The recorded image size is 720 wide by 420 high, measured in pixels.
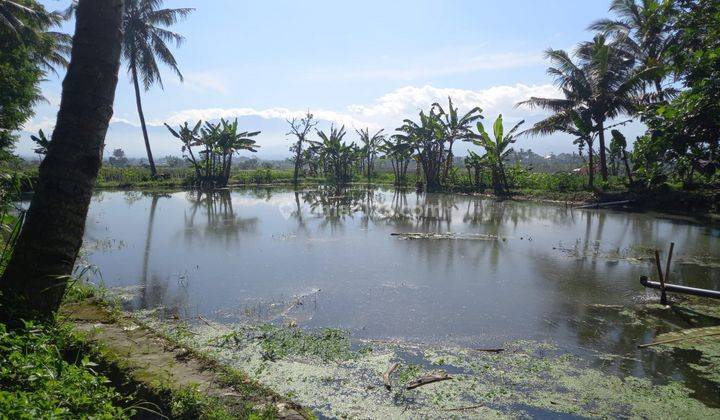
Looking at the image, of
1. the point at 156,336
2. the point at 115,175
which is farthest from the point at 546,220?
the point at 115,175

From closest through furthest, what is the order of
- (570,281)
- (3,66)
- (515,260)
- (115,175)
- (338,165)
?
(570,281), (515,260), (3,66), (115,175), (338,165)

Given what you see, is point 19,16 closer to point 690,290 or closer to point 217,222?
point 217,222

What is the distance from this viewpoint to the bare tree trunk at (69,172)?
3.03 metres

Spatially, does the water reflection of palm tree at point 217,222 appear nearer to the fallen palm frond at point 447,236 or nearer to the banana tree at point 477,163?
the fallen palm frond at point 447,236

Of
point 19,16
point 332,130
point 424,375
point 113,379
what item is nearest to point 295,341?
point 424,375

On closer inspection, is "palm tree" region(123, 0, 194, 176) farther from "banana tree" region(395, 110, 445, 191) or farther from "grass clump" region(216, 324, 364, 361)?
"grass clump" region(216, 324, 364, 361)

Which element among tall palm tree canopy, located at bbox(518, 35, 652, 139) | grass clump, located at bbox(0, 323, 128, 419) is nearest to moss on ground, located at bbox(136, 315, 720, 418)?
grass clump, located at bbox(0, 323, 128, 419)

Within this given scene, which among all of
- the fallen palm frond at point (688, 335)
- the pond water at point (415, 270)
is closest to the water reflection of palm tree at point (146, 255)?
the pond water at point (415, 270)

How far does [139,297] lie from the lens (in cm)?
625

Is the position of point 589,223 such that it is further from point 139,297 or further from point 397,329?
point 139,297

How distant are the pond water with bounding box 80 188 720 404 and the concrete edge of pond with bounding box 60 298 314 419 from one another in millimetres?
1734

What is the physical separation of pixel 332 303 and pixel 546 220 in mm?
10800

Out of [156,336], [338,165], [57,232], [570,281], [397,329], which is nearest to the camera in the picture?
[57,232]

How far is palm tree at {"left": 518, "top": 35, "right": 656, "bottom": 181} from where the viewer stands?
19.4m
